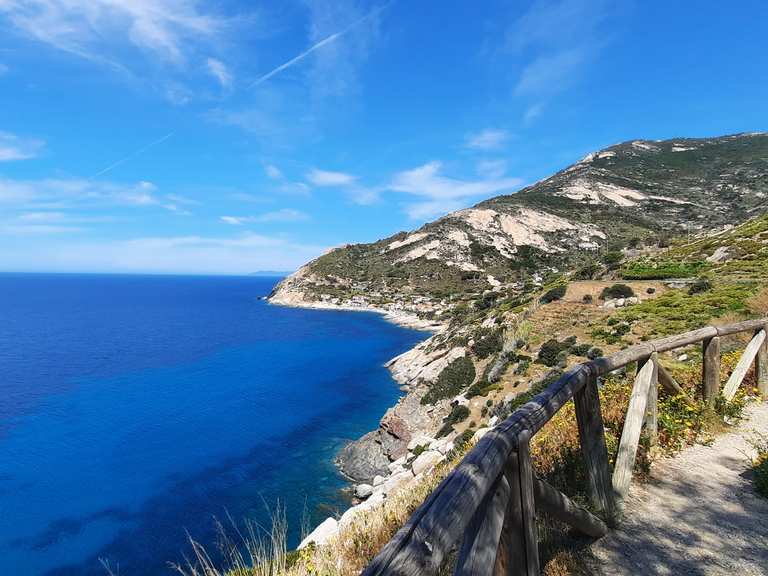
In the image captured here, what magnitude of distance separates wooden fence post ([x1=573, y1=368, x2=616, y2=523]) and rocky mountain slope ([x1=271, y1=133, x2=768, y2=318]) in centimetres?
8825

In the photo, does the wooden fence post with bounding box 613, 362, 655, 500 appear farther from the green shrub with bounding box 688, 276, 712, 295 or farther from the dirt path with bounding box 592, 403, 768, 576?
the green shrub with bounding box 688, 276, 712, 295

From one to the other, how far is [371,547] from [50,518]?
28.8m

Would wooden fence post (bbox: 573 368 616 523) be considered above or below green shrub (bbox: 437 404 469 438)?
above

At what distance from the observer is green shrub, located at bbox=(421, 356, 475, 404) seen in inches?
1325

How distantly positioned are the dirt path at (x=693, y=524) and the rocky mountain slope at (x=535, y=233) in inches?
3420

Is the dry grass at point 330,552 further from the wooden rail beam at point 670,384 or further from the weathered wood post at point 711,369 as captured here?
the weathered wood post at point 711,369

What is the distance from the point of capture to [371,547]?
15.7 feet

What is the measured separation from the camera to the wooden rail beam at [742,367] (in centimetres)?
724

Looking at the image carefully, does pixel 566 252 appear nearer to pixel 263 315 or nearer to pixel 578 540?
pixel 263 315

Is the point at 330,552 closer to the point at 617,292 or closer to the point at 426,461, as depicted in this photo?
the point at 426,461

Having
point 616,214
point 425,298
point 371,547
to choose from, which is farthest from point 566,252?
point 371,547

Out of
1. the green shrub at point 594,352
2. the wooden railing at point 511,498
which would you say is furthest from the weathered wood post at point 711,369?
the green shrub at point 594,352

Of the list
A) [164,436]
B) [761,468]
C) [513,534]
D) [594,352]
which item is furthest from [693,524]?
[164,436]

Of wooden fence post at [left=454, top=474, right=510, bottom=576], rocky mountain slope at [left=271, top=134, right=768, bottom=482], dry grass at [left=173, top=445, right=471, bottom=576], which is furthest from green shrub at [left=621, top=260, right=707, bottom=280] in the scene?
wooden fence post at [left=454, top=474, right=510, bottom=576]
